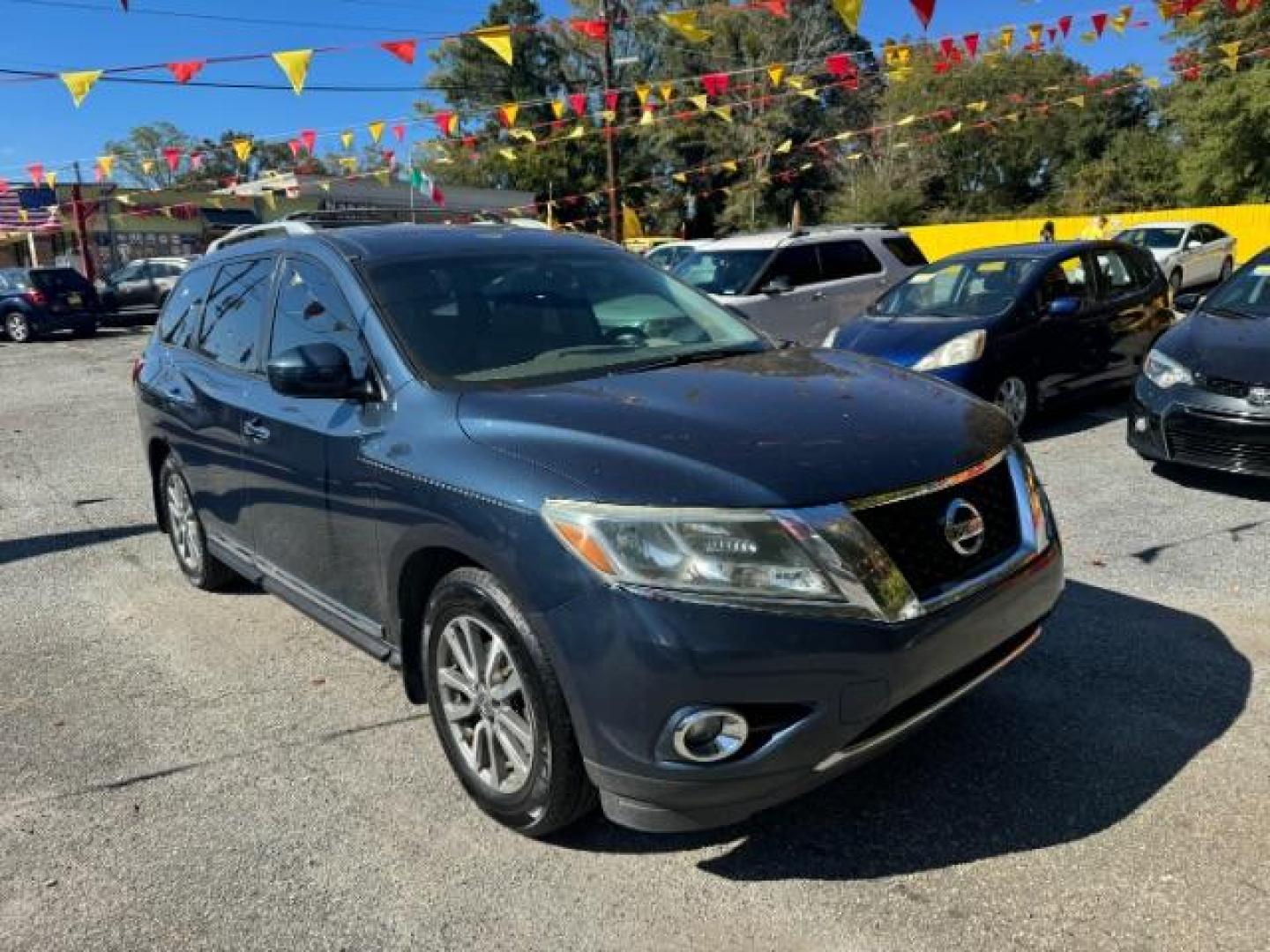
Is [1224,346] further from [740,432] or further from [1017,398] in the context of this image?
[740,432]

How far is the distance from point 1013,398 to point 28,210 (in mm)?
39616

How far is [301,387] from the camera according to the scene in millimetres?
3266

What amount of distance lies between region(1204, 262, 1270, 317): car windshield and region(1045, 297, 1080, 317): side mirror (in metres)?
1.04

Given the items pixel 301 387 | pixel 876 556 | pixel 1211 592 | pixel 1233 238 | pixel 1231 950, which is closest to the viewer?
pixel 1231 950

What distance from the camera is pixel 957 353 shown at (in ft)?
25.1

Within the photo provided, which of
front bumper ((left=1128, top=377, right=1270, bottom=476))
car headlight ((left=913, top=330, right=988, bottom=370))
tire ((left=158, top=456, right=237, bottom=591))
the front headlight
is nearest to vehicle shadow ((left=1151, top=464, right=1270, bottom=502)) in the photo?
front bumper ((left=1128, top=377, right=1270, bottom=476))

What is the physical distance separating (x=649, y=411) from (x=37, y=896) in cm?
218

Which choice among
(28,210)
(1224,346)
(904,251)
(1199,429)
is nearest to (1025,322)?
(1224,346)

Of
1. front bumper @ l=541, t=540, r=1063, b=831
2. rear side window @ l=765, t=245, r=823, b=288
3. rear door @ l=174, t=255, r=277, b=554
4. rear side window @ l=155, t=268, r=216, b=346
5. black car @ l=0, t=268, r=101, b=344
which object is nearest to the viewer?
front bumper @ l=541, t=540, r=1063, b=831

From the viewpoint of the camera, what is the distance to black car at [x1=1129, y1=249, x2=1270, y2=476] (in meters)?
5.69

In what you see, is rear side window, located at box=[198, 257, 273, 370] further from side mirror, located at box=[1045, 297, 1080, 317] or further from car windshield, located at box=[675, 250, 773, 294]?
car windshield, located at box=[675, 250, 773, 294]

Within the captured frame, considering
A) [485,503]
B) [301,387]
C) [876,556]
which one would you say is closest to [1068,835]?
[876,556]

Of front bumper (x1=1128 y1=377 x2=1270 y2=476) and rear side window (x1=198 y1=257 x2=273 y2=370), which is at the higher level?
rear side window (x1=198 y1=257 x2=273 y2=370)

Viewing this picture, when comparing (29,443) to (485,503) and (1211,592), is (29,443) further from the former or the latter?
(1211,592)
